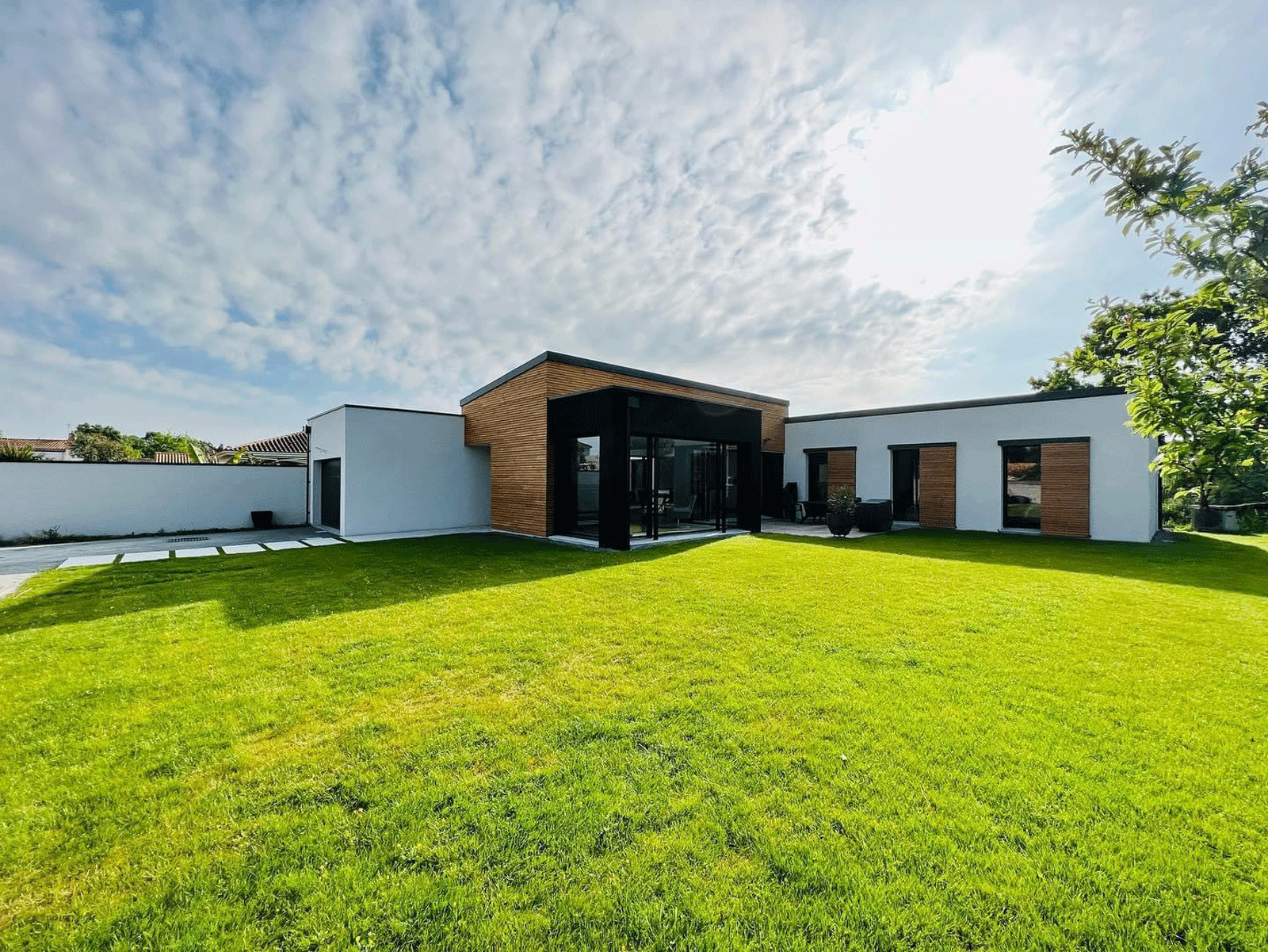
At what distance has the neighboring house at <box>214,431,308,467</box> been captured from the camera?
20281 mm

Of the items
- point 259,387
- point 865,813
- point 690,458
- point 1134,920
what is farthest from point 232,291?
point 1134,920

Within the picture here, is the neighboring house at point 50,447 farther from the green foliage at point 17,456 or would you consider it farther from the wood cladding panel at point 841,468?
the wood cladding panel at point 841,468

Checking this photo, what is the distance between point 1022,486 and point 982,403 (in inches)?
103

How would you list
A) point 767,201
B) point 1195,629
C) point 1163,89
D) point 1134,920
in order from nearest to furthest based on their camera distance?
point 1134,920, point 1163,89, point 1195,629, point 767,201

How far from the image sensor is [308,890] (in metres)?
1.88

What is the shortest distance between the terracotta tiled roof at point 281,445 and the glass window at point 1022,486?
25572 millimetres

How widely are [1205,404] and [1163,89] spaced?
2.33m

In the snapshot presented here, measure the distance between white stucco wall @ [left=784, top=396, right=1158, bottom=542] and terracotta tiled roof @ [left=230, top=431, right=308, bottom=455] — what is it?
2137 centimetres

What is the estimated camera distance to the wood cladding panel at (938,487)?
49.2 ft

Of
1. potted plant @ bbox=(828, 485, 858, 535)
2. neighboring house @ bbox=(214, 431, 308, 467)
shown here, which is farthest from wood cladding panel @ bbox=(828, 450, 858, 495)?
neighboring house @ bbox=(214, 431, 308, 467)

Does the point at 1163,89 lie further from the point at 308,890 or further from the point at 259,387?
the point at 259,387

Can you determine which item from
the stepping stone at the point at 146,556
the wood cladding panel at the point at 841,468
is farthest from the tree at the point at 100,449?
the wood cladding panel at the point at 841,468

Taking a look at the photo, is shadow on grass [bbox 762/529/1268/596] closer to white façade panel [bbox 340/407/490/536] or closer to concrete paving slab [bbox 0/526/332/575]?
white façade panel [bbox 340/407/490/536]

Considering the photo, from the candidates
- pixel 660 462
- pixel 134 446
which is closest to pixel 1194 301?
pixel 660 462
